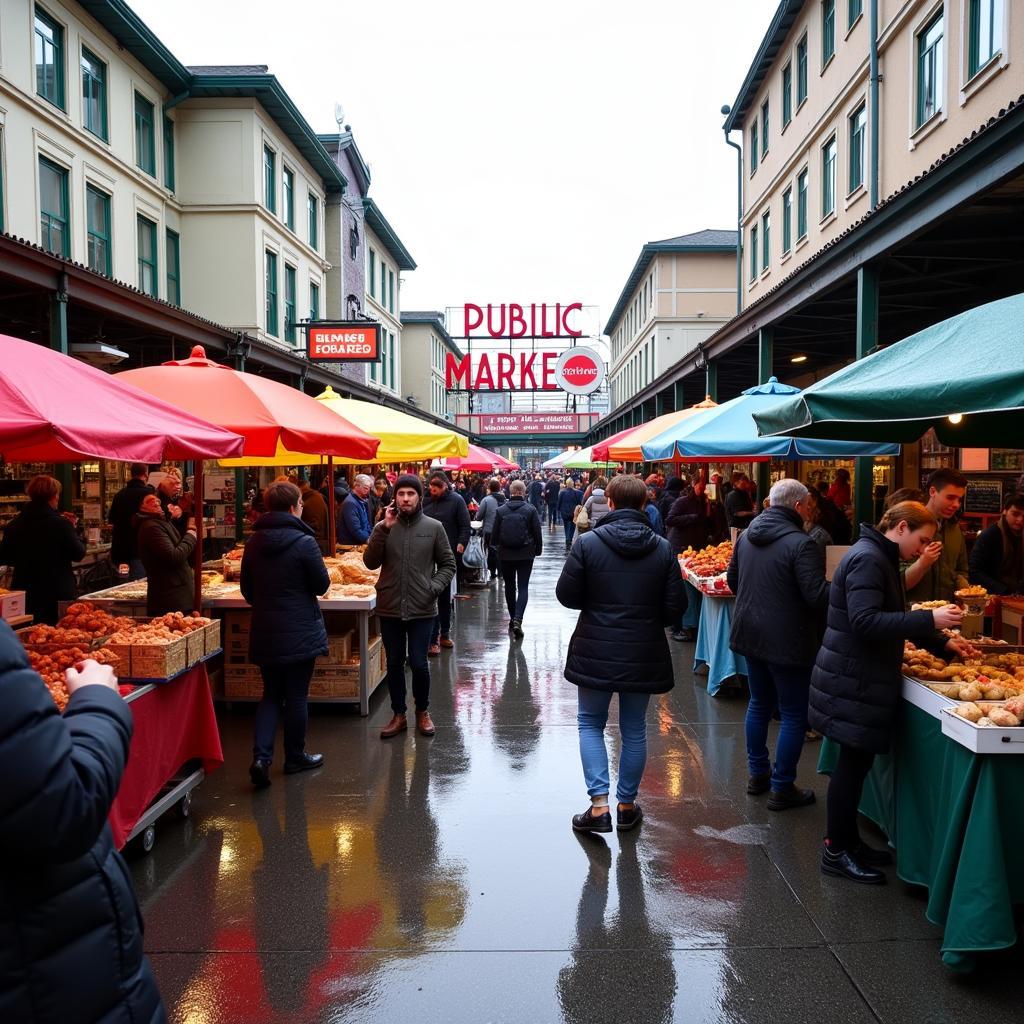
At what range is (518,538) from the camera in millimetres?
11312

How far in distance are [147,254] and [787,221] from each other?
16749mm

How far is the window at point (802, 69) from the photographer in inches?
866

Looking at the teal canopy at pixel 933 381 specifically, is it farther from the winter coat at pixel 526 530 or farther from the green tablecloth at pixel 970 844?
the winter coat at pixel 526 530

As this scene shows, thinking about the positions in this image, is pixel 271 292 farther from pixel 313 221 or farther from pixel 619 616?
pixel 619 616

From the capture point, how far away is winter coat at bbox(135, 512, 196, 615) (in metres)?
6.47

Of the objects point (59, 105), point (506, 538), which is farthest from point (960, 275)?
point (59, 105)

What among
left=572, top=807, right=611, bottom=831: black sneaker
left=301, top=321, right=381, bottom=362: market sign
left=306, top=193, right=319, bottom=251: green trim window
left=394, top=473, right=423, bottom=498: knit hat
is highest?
left=306, top=193, right=319, bottom=251: green trim window

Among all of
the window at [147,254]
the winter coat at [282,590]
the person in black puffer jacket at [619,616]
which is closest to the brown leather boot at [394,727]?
the winter coat at [282,590]

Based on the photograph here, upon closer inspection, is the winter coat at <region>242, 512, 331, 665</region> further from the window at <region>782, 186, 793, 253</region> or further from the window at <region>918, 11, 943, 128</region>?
the window at <region>782, 186, 793, 253</region>

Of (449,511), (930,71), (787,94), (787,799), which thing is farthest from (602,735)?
(787,94)

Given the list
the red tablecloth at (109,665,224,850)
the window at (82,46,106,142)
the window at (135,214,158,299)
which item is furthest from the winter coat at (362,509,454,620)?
the window at (135,214,158,299)

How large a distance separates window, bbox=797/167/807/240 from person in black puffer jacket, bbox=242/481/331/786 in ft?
64.3

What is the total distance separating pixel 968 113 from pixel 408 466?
23.7 metres

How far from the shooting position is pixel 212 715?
5.72m
